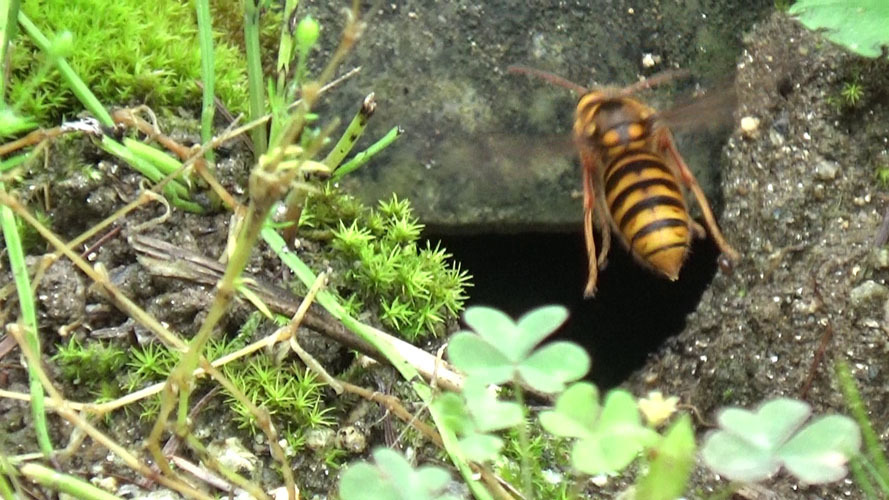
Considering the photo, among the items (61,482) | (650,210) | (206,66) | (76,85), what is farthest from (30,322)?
(650,210)

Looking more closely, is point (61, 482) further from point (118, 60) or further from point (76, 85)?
point (118, 60)

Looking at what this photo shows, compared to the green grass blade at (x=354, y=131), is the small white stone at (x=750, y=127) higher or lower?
lower

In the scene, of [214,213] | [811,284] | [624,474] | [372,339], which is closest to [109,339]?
[214,213]

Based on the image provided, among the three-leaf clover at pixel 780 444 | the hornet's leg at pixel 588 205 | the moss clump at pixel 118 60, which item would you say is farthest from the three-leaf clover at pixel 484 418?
the hornet's leg at pixel 588 205

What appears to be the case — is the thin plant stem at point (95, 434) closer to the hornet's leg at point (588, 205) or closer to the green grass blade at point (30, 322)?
the green grass blade at point (30, 322)

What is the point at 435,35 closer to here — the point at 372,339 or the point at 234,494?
the point at 372,339

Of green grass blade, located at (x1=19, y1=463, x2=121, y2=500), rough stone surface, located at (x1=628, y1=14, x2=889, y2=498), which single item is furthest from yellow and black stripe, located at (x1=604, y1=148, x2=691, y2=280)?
green grass blade, located at (x1=19, y1=463, x2=121, y2=500)
